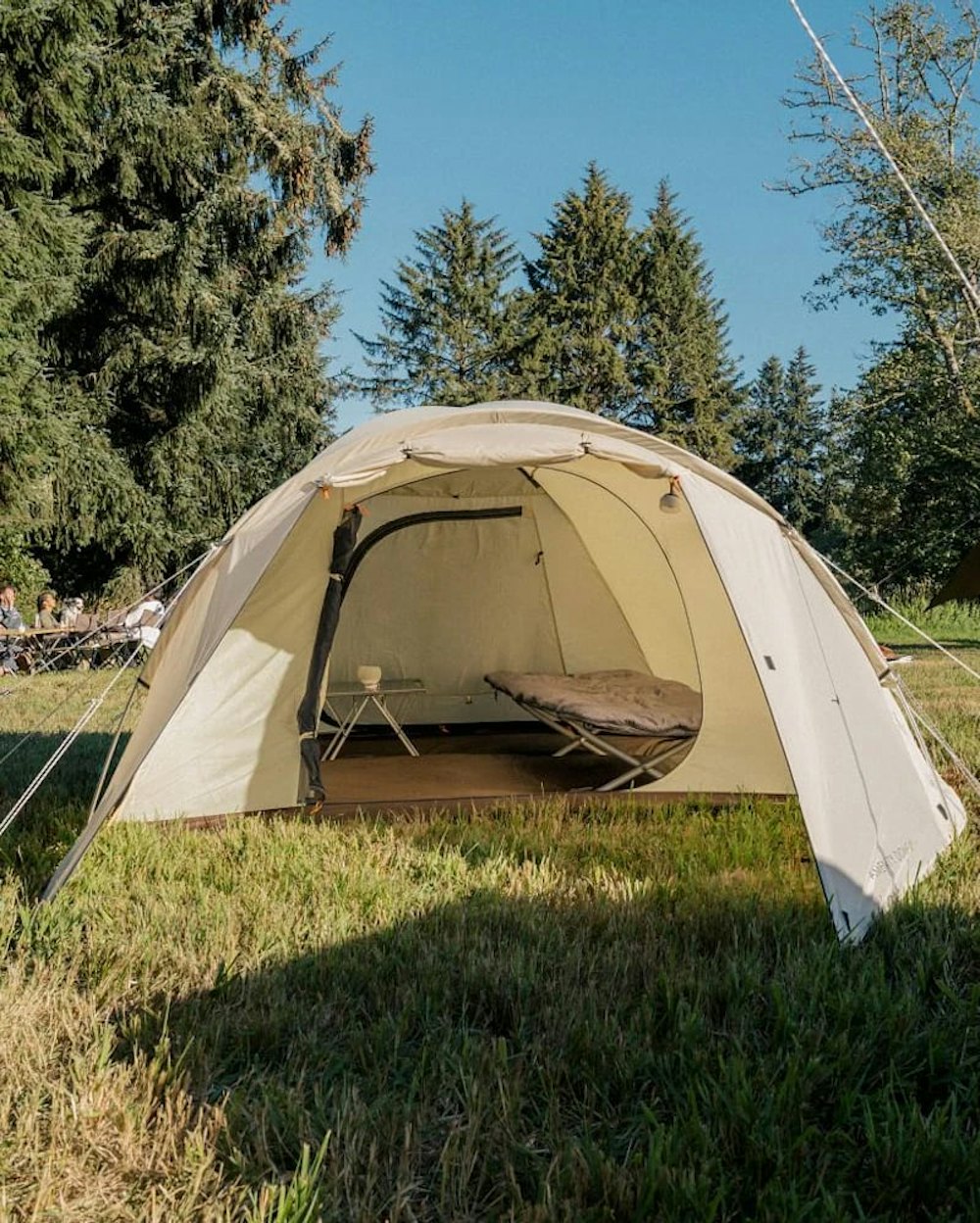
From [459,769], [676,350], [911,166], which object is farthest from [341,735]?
[676,350]

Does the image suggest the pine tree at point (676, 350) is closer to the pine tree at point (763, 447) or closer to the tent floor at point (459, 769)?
the pine tree at point (763, 447)

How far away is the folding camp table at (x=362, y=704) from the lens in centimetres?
589

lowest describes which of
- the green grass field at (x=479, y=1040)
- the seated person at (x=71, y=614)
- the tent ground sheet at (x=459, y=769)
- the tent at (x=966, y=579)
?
the seated person at (x=71, y=614)

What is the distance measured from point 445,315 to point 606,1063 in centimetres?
2899

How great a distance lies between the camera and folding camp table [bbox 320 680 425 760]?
589cm

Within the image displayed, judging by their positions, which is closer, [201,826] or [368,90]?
[201,826]

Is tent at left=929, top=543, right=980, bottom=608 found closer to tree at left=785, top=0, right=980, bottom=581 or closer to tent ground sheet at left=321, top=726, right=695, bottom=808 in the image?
tent ground sheet at left=321, top=726, right=695, bottom=808

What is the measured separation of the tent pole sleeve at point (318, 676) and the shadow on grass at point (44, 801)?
0.88 meters

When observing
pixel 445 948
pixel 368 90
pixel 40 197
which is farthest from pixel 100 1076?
pixel 368 90

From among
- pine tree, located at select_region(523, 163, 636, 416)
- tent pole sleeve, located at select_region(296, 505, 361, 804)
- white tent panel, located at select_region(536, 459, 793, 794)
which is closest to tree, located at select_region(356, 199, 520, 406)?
pine tree, located at select_region(523, 163, 636, 416)

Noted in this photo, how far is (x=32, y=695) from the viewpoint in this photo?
9.00 m

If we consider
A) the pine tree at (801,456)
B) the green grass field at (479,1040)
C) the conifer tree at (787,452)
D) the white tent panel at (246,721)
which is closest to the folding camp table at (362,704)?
the white tent panel at (246,721)

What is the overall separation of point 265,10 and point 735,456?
18903 mm

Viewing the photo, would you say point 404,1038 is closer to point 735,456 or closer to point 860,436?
point 860,436
